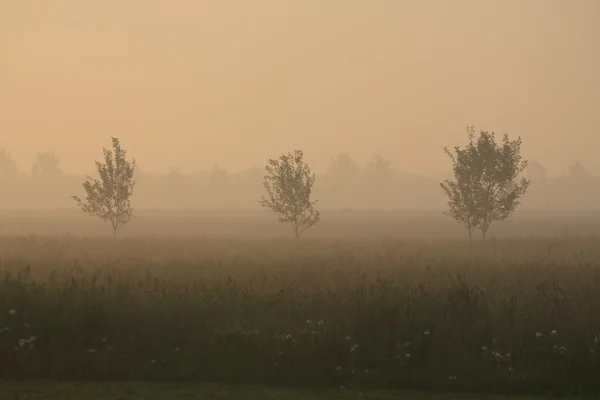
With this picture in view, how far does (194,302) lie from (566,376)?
7926 mm

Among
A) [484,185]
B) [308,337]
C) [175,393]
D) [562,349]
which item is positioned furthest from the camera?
[484,185]

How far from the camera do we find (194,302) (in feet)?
50.0

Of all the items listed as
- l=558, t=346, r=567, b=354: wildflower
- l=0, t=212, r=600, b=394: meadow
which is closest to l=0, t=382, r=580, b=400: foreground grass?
l=0, t=212, r=600, b=394: meadow

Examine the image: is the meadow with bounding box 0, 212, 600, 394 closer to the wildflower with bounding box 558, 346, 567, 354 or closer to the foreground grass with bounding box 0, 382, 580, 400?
the wildflower with bounding box 558, 346, 567, 354

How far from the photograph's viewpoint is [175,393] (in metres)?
10.2

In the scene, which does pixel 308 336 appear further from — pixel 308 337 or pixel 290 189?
pixel 290 189

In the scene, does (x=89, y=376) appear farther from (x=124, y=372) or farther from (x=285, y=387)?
(x=285, y=387)

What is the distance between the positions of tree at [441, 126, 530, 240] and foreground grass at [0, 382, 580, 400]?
1709 inches

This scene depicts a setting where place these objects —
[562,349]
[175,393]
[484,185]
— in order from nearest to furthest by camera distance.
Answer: [175,393], [562,349], [484,185]

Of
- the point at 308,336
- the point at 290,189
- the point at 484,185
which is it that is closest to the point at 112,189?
the point at 290,189

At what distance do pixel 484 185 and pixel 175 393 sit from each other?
4648cm

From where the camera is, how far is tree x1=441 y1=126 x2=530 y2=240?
173 feet

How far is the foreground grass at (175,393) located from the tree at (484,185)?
43397 millimetres

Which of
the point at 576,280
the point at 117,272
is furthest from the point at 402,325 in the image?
the point at 117,272
